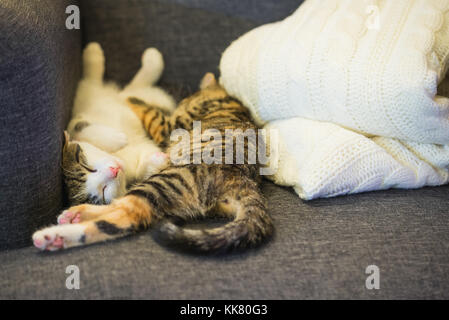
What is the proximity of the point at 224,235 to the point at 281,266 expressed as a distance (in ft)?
0.46

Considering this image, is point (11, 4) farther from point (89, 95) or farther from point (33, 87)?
point (89, 95)

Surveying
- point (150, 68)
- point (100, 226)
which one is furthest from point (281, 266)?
point (150, 68)

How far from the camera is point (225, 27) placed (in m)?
1.53

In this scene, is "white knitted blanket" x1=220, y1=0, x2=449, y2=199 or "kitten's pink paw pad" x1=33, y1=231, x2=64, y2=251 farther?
"white knitted blanket" x1=220, y1=0, x2=449, y2=199

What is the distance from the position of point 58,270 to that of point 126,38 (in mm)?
Result: 1003

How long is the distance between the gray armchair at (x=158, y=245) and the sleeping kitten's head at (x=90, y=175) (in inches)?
3.4

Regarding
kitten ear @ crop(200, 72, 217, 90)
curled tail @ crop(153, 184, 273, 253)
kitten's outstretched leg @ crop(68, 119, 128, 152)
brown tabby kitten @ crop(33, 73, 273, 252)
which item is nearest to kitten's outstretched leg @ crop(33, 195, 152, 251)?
brown tabby kitten @ crop(33, 73, 273, 252)

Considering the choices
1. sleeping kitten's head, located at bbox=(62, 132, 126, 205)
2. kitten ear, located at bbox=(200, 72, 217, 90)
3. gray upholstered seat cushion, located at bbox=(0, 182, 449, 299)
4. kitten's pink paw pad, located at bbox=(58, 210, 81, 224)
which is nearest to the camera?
gray upholstered seat cushion, located at bbox=(0, 182, 449, 299)

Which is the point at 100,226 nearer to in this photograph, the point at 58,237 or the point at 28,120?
the point at 58,237

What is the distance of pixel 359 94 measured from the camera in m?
1.04

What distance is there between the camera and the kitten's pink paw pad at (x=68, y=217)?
0.94 meters

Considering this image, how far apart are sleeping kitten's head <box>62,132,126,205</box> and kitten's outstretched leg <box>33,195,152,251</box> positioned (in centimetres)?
13

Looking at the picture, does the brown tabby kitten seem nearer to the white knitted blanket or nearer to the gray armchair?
the gray armchair

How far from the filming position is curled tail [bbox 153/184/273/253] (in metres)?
0.85
